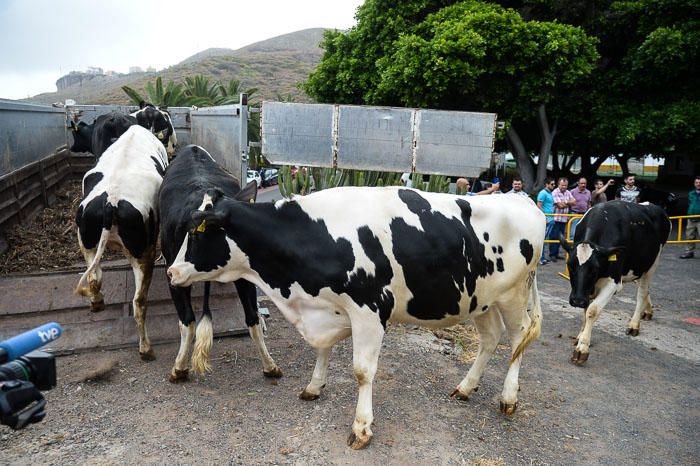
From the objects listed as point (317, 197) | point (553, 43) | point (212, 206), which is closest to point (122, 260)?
point (212, 206)

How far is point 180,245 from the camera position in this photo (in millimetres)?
4738

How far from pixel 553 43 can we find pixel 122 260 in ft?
42.1

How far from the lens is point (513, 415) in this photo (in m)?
4.81

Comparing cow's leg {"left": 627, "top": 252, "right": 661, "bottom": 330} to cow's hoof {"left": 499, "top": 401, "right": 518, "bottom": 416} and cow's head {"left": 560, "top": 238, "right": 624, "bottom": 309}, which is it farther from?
cow's hoof {"left": 499, "top": 401, "right": 518, "bottom": 416}

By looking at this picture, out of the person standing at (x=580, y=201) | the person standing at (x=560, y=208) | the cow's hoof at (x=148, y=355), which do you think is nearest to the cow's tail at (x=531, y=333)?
the cow's hoof at (x=148, y=355)

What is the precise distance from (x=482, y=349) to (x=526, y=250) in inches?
41.3

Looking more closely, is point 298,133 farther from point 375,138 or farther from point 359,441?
point 359,441

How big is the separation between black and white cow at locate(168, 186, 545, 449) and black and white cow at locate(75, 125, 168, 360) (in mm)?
1225

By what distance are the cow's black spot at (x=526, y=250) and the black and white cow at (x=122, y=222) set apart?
3622mm

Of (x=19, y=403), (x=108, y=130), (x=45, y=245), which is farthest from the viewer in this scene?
(x=108, y=130)

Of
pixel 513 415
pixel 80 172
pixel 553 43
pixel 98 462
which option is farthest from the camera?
pixel 553 43

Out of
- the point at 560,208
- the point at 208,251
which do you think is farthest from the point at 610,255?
the point at 560,208

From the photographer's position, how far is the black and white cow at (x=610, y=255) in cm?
646

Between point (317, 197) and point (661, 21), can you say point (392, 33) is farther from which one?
point (317, 197)
